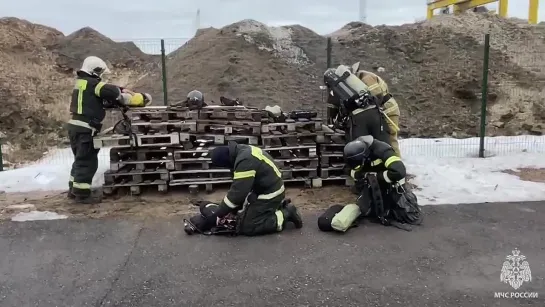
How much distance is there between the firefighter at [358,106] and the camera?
7426mm

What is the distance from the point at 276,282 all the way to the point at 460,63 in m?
13.8

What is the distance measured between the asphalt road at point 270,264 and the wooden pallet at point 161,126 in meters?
1.60

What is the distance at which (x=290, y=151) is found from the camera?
8.08 m

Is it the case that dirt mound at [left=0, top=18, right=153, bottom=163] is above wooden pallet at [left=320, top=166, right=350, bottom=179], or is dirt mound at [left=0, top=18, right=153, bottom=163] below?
above

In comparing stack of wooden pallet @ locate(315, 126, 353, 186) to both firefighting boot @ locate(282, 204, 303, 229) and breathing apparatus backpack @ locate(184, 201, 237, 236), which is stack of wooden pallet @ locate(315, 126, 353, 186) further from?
breathing apparatus backpack @ locate(184, 201, 237, 236)

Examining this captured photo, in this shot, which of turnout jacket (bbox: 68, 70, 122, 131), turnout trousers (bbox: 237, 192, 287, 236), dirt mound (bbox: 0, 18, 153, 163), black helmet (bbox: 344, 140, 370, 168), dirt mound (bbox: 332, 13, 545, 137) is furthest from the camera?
dirt mound (bbox: 332, 13, 545, 137)

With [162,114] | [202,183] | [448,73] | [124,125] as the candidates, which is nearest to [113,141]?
[124,125]

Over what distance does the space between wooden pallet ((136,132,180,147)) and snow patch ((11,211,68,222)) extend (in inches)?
59.1

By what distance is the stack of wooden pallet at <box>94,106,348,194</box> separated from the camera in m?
7.72

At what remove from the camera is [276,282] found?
4914 millimetres

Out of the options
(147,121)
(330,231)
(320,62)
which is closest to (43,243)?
(147,121)

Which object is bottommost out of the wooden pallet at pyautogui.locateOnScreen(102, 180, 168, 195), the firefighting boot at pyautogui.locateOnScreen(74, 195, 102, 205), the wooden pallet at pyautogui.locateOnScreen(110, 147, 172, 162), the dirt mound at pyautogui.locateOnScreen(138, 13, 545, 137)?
the firefighting boot at pyautogui.locateOnScreen(74, 195, 102, 205)

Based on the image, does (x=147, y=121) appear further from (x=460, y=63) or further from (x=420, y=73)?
(x=460, y=63)

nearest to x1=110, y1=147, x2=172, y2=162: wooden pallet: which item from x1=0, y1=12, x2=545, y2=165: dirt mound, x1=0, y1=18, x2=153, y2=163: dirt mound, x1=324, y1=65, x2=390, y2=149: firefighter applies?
x1=324, y1=65, x2=390, y2=149: firefighter
